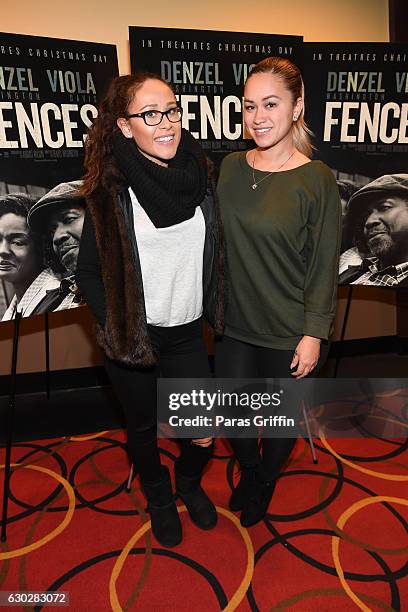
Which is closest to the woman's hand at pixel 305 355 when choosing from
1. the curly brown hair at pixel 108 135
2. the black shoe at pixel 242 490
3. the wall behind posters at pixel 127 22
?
the black shoe at pixel 242 490

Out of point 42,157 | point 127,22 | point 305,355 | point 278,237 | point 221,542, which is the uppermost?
point 127,22

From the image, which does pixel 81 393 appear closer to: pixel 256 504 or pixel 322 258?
pixel 256 504

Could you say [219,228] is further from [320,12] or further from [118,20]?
[320,12]

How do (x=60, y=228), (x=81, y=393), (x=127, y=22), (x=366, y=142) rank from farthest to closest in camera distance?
(x=81, y=393)
(x=127, y=22)
(x=366, y=142)
(x=60, y=228)

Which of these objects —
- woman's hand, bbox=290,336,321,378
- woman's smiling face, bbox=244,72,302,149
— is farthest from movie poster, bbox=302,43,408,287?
woman's hand, bbox=290,336,321,378

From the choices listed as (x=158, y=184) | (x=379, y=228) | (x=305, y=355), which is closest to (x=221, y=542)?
(x=305, y=355)

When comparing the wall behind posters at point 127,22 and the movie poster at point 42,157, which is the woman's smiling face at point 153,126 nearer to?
the movie poster at point 42,157

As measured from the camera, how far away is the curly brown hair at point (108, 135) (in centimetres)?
128

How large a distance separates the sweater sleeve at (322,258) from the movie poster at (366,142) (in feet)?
2.71

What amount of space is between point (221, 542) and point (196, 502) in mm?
166

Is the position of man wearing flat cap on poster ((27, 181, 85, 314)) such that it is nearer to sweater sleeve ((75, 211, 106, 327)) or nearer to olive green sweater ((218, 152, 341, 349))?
sweater sleeve ((75, 211, 106, 327))

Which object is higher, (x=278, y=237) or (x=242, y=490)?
(x=278, y=237)

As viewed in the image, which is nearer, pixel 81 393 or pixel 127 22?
pixel 127 22

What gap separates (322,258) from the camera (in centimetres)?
136
